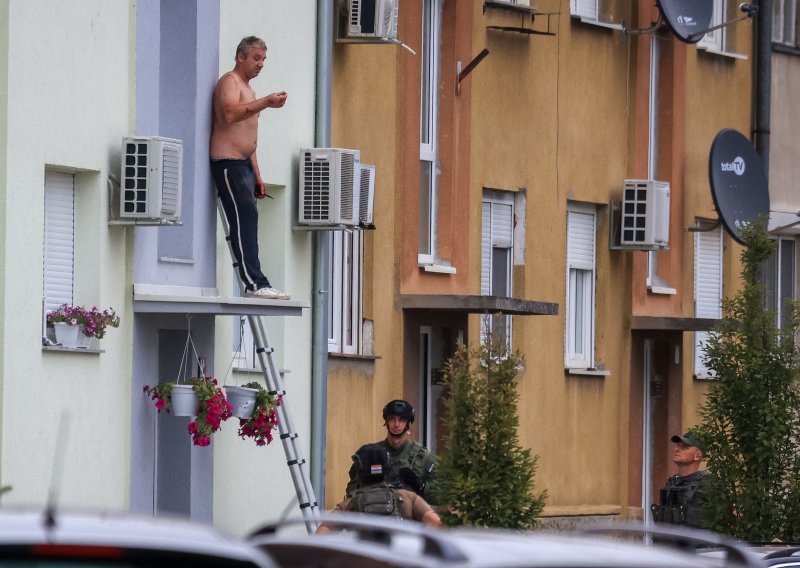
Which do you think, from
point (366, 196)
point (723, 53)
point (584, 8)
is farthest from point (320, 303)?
point (723, 53)

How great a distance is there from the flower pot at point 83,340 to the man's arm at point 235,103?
238cm

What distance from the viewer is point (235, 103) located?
59.1 ft

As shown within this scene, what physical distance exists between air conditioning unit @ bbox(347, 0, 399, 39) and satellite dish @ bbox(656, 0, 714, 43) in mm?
5860

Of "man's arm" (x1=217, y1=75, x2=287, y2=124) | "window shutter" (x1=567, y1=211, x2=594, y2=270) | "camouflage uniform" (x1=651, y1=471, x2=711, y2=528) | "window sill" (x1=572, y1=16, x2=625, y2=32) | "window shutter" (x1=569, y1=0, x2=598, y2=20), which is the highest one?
"window shutter" (x1=569, y1=0, x2=598, y2=20)

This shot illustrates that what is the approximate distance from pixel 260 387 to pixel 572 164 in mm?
7983

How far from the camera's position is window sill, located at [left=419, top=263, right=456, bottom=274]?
22969 millimetres

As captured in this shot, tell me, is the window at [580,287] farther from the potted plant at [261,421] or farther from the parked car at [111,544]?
the parked car at [111,544]

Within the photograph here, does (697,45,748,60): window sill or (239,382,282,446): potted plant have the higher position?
(697,45,748,60): window sill

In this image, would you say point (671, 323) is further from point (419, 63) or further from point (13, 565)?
point (13, 565)

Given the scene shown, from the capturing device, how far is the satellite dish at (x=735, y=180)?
2667cm

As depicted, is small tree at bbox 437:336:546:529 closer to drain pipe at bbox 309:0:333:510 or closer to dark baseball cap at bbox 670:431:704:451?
dark baseball cap at bbox 670:431:704:451

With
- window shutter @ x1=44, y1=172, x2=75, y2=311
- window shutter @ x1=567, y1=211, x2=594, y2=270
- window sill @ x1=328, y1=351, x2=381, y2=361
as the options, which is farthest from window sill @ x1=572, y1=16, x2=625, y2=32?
window shutter @ x1=44, y1=172, x2=75, y2=311

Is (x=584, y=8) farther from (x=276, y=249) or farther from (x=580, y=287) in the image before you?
(x=276, y=249)

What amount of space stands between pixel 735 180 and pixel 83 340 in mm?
12309
